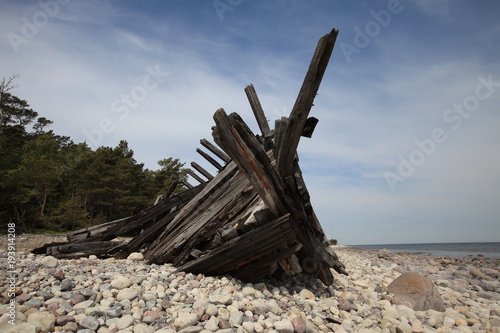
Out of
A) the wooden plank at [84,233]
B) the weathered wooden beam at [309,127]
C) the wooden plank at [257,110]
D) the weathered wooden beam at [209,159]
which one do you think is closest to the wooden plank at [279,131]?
the weathered wooden beam at [309,127]

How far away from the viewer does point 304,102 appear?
3.51m

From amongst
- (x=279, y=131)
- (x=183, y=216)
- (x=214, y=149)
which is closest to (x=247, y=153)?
(x=279, y=131)

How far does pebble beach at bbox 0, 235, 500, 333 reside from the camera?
2.84m

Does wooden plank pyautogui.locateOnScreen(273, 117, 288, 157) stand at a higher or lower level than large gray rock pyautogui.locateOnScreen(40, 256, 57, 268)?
higher

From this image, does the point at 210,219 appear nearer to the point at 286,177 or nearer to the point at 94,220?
the point at 286,177

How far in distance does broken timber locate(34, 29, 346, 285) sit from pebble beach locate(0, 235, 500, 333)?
378 millimetres

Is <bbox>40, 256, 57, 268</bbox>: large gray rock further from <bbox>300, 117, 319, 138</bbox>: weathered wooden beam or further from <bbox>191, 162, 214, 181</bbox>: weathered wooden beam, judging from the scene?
<bbox>300, 117, 319, 138</bbox>: weathered wooden beam

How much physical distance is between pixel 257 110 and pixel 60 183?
109 ft

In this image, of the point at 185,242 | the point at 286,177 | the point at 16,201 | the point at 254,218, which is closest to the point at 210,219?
the point at 185,242

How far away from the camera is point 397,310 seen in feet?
14.8

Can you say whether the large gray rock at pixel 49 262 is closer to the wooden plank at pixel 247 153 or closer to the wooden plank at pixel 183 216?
the wooden plank at pixel 183 216

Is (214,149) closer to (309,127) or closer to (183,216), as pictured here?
(183,216)

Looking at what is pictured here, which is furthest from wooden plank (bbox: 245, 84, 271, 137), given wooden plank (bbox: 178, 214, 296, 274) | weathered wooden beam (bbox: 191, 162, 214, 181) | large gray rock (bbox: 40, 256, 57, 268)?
large gray rock (bbox: 40, 256, 57, 268)

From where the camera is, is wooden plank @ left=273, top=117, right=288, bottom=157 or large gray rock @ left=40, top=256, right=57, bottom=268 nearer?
wooden plank @ left=273, top=117, right=288, bottom=157
